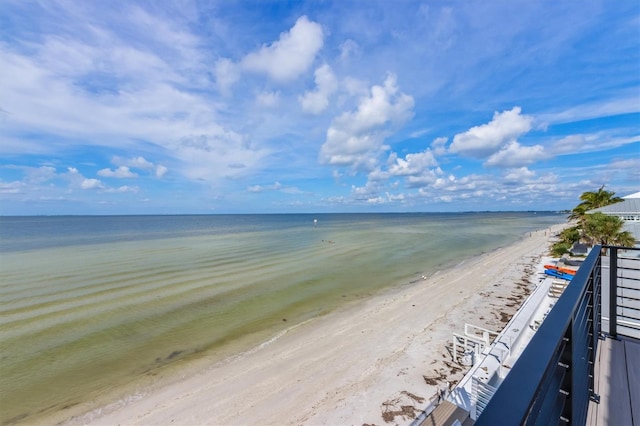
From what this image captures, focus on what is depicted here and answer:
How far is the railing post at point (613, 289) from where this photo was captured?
3.24 meters

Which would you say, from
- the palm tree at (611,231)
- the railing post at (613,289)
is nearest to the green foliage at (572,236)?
the palm tree at (611,231)

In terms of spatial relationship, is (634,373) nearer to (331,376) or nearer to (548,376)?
(548,376)

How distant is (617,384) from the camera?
9.39 ft

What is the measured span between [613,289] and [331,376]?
6.58m

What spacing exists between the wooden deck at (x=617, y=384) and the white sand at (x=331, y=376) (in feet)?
14.5

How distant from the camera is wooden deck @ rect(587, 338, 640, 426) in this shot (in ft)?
8.29

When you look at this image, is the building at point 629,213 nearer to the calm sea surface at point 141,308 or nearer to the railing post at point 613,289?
the calm sea surface at point 141,308

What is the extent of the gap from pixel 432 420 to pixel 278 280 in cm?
1361

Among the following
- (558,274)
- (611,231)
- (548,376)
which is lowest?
(558,274)

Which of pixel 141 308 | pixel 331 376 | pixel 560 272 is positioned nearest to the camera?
pixel 331 376

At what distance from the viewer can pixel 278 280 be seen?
18.6 meters

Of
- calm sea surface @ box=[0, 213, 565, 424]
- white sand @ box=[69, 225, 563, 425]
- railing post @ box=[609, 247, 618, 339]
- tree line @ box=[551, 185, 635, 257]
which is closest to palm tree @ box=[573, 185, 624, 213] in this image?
tree line @ box=[551, 185, 635, 257]

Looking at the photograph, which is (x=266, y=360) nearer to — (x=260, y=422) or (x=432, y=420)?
(x=260, y=422)

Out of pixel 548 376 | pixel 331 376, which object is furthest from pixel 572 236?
pixel 548 376
